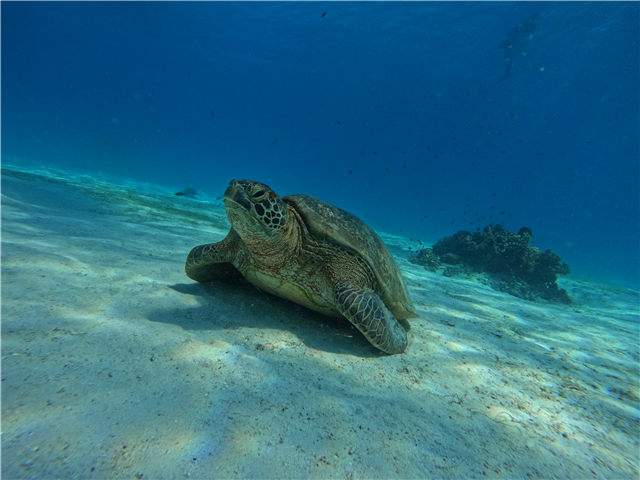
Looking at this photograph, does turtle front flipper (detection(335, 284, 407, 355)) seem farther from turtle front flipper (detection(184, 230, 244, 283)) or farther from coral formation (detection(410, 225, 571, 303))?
coral formation (detection(410, 225, 571, 303))

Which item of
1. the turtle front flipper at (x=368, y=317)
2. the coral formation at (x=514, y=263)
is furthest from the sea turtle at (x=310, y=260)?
the coral formation at (x=514, y=263)

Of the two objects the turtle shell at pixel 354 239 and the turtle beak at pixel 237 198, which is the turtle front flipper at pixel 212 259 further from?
the turtle shell at pixel 354 239

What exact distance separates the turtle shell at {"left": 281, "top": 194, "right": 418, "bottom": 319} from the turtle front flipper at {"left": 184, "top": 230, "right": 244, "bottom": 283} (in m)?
1.03

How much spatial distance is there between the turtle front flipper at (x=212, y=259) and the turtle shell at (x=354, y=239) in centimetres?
103

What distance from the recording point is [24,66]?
91.4 metres

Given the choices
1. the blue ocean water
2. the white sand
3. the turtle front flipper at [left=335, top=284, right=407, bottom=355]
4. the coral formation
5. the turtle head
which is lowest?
the white sand

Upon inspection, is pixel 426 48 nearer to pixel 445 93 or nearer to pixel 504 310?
pixel 445 93

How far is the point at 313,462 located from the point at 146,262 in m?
4.04

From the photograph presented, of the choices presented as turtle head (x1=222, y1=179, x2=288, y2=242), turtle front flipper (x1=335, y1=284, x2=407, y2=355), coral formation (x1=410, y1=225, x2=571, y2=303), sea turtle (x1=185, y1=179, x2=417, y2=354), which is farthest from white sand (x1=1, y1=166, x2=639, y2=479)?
coral formation (x1=410, y1=225, x2=571, y2=303)

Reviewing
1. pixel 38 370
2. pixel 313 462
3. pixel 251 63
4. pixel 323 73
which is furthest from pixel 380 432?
pixel 323 73

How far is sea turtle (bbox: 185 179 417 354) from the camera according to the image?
2777 millimetres

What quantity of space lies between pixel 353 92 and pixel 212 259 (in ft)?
301

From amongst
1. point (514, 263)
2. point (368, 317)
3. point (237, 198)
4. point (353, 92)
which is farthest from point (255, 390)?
point (353, 92)

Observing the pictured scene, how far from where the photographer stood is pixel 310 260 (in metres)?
3.29
